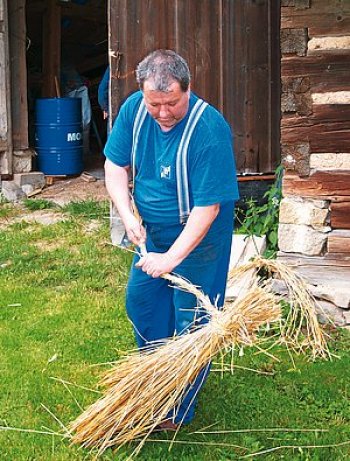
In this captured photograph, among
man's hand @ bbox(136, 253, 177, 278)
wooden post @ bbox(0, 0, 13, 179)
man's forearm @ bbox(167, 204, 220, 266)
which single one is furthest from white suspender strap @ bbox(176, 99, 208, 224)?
wooden post @ bbox(0, 0, 13, 179)

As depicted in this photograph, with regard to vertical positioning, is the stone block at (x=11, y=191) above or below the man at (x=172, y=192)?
below

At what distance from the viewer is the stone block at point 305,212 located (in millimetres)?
5887

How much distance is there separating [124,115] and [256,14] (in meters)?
3.74

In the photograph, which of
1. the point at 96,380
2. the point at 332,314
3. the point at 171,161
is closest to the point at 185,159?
the point at 171,161

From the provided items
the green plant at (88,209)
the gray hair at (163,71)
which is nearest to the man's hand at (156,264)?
the gray hair at (163,71)

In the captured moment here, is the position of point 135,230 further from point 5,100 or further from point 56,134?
point 56,134

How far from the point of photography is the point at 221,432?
4238 millimetres

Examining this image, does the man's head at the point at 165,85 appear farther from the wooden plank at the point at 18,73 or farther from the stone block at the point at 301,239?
the wooden plank at the point at 18,73

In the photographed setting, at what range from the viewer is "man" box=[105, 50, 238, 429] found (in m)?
3.66

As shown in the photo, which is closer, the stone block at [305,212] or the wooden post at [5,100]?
the stone block at [305,212]

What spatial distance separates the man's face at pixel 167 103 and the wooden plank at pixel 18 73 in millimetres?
6040

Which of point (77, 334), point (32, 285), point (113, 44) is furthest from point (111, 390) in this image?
point (113, 44)

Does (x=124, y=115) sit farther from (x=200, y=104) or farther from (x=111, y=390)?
(x=111, y=390)

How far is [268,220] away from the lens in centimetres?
663
